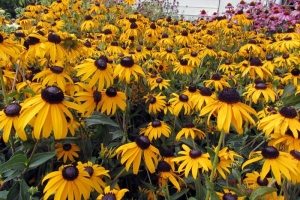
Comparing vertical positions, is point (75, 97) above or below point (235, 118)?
below

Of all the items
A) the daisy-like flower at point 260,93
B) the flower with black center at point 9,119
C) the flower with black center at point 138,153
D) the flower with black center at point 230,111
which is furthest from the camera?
the daisy-like flower at point 260,93

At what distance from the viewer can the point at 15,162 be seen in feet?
4.09

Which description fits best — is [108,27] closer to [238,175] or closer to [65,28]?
[65,28]

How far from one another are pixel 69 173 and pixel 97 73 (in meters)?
0.55

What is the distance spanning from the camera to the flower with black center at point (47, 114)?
110 centimetres

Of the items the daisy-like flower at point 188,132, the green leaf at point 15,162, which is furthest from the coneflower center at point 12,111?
the daisy-like flower at point 188,132

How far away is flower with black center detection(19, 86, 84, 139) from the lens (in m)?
1.10

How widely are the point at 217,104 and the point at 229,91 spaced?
0.19ft

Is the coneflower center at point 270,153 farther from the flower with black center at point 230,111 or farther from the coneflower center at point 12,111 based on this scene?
the coneflower center at point 12,111

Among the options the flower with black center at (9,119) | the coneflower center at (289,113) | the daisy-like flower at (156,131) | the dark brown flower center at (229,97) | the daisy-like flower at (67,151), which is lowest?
the daisy-like flower at (67,151)

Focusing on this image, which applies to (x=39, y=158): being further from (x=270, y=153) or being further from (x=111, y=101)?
(x=270, y=153)

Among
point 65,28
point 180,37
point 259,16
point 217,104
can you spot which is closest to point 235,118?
point 217,104

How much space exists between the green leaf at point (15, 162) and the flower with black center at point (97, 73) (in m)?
0.44

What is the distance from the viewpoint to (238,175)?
4.13 feet
